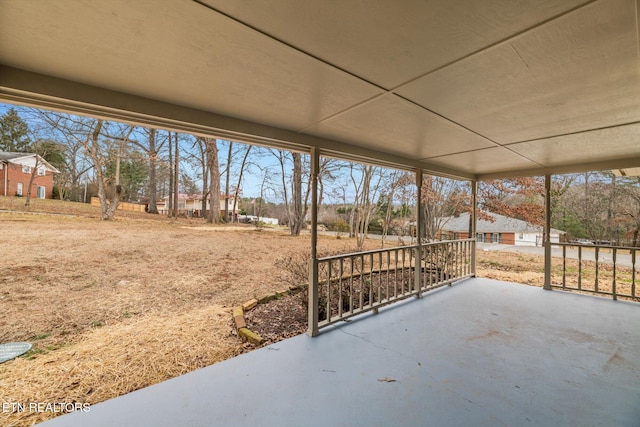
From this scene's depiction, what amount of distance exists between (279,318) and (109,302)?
237cm

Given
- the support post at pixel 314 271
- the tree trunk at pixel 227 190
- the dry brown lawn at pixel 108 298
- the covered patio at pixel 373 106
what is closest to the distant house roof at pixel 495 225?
the covered patio at pixel 373 106

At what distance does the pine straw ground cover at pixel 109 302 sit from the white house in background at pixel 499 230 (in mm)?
6099

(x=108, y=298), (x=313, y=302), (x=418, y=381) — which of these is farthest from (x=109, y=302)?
(x=418, y=381)

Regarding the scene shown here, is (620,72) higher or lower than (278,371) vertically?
higher

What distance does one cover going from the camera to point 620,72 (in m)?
1.44

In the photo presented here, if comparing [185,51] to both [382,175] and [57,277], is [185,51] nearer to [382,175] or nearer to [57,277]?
[57,277]

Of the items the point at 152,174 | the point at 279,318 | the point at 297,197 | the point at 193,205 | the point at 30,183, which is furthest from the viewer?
the point at 297,197

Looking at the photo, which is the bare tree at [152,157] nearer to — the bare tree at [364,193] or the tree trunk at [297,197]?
the tree trunk at [297,197]

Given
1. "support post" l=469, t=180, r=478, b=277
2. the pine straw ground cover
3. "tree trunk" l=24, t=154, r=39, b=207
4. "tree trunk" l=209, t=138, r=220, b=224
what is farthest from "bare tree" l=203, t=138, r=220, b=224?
"support post" l=469, t=180, r=478, b=277

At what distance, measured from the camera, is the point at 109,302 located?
344 centimetres

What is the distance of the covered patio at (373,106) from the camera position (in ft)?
3.49

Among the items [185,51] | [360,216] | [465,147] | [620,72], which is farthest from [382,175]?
[185,51]

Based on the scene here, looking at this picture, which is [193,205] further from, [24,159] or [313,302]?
[313,302]

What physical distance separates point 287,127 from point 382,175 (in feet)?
17.7
